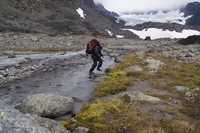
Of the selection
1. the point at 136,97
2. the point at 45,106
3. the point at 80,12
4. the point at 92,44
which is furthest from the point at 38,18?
the point at 136,97

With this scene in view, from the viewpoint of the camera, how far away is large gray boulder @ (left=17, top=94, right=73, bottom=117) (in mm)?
7055

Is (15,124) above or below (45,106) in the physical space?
above

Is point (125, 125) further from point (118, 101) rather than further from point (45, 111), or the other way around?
point (45, 111)

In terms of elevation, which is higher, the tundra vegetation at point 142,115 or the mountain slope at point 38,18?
the mountain slope at point 38,18

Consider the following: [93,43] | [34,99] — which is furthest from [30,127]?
[93,43]

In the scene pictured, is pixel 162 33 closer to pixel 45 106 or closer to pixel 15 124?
pixel 45 106

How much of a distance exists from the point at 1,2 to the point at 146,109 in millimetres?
91298

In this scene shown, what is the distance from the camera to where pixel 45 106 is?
7219 millimetres

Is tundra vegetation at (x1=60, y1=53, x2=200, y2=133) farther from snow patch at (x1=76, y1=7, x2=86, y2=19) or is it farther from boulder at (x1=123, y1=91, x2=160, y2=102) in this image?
snow patch at (x1=76, y1=7, x2=86, y2=19)

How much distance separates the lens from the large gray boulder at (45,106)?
7.05 meters

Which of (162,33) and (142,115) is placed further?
(162,33)

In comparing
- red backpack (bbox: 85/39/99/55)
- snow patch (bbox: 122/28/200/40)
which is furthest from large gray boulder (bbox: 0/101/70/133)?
snow patch (bbox: 122/28/200/40)

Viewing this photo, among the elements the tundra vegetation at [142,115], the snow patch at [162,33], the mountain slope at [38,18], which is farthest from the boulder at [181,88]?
the snow patch at [162,33]

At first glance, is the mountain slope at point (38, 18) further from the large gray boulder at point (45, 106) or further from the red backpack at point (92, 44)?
the large gray boulder at point (45, 106)
